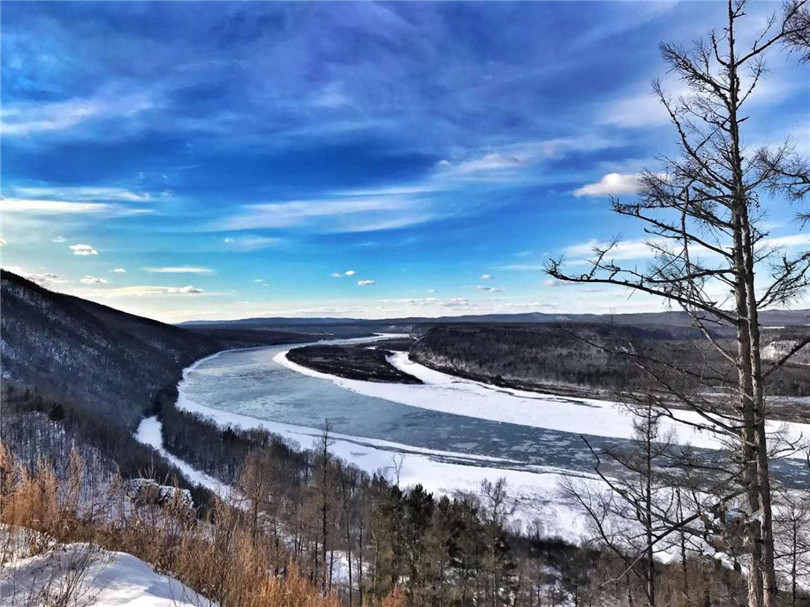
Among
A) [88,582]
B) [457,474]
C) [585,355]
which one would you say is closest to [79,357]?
[457,474]

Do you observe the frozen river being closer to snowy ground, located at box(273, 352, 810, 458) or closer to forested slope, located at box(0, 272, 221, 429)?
snowy ground, located at box(273, 352, 810, 458)

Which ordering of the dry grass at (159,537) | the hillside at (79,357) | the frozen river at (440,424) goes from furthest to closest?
the hillside at (79,357) → the frozen river at (440,424) → the dry grass at (159,537)

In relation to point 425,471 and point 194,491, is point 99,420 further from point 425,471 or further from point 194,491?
point 425,471

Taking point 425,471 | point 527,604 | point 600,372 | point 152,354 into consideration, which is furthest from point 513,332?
point 527,604

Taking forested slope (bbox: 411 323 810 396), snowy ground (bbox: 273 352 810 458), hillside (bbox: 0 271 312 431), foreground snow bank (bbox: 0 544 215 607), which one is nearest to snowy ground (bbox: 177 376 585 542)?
forested slope (bbox: 411 323 810 396)

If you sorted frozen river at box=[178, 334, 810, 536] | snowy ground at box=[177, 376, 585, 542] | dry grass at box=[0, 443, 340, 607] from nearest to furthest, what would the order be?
dry grass at box=[0, 443, 340, 607] → snowy ground at box=[177, 376, 585, 542] → frozen river at box=[178, 334, 810, 536]

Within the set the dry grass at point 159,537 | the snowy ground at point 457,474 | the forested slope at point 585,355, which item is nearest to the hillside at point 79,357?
the snowy ground at point 457,474

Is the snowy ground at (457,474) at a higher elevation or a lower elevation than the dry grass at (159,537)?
lower

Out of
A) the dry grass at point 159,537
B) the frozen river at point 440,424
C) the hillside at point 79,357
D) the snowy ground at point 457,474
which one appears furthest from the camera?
the hillside at point 79,357

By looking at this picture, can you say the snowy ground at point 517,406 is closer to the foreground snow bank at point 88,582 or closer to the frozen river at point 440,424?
the frozen river at point 440,424
